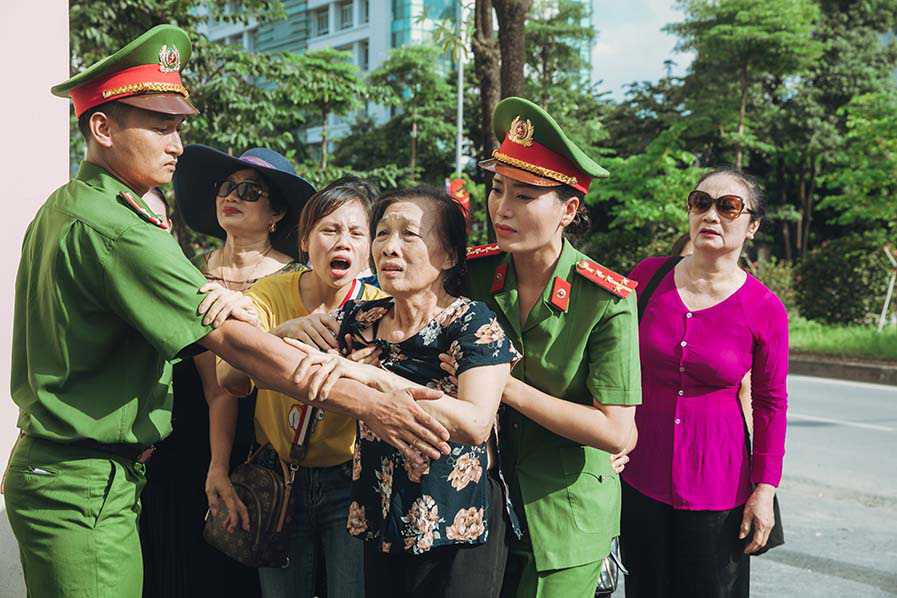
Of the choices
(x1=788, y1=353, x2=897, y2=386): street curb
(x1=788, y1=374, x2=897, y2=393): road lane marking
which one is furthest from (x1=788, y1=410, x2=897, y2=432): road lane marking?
(x1=788, y1=353, x2=897, y2=386): street curb

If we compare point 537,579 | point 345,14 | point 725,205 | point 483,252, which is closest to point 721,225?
point 725,205

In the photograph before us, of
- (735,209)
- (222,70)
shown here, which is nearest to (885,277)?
(222,70)

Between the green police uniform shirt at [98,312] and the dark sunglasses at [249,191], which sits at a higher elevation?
the dark sunglasses at [249,191]

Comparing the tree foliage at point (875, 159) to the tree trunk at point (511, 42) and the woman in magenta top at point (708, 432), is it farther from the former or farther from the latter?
the woman in magenta top at point (708, 432)

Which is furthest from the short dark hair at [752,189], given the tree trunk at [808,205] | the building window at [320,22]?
the building window at [320,22]

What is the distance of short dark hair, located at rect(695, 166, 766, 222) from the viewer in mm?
3123

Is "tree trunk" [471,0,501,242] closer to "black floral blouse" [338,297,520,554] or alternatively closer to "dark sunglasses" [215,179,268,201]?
"dark sunglasses" [215,179,268,201]

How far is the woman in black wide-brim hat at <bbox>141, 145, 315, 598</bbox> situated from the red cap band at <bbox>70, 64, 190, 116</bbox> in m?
0.91

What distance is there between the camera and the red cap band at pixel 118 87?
7.16 feet

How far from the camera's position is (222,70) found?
11.9m

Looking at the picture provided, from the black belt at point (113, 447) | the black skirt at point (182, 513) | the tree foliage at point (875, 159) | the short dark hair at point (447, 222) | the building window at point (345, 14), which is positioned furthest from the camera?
the building window at point (345, 14)

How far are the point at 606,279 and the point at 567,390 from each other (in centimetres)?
30

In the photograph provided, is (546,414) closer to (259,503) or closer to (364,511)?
(364,511)

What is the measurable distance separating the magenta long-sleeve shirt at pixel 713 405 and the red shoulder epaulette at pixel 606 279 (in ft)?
2.42
